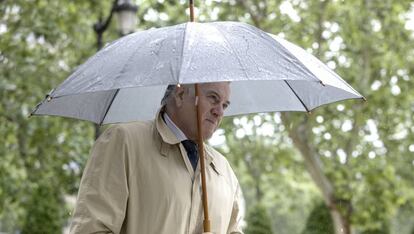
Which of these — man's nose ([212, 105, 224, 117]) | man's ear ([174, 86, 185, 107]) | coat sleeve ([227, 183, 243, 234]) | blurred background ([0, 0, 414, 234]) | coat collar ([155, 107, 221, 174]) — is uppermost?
blurred background ([0, 0, 414, 234])

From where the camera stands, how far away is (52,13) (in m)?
14.4

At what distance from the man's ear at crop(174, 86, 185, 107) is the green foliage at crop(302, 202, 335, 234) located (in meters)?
18.0

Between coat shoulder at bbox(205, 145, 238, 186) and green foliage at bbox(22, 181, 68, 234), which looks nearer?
coat shoulder at bbox(205, 145, 238, 186)

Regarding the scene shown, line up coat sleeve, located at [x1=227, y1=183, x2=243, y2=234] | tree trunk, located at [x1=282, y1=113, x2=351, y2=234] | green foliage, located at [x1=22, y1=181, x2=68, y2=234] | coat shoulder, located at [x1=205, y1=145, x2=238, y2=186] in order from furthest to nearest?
1. green foliage, located at [x1=22, y1=181, x2=68, y2=234]
2. tree trunk, located at [x1=282, y1=113, x2=351, y2=234]
3. coat sleeve, located at [x1=227, y1=183, x2=243, y2=234]
4. coat shoulder, located at [x1=205, y1=145, x2=238, y2=186]

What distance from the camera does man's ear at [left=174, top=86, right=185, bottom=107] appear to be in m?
4.03

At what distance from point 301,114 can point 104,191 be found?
1169 centimetres

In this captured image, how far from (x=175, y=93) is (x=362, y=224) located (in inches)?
498

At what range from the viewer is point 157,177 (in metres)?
3.85

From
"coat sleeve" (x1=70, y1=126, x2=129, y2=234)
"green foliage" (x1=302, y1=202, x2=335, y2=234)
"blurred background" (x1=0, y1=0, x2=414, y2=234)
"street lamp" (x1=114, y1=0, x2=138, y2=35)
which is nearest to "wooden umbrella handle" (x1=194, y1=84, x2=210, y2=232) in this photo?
"coat sleeve" (x1=70, y1=126, x2=129, y2=234)

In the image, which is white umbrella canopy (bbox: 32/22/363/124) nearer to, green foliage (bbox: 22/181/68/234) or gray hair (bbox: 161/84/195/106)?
gray hair (bbox: 161/84/195/106)

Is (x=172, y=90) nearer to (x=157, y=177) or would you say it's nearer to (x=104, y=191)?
(x=157, y=177)

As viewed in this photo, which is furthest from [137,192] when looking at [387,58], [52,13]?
[387,58]

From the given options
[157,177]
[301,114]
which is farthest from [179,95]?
[301,114]

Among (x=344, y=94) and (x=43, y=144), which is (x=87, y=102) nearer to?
(x=344, y=94)
